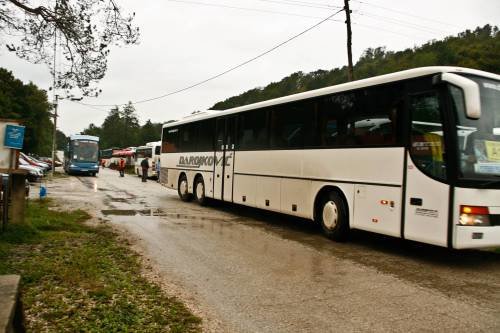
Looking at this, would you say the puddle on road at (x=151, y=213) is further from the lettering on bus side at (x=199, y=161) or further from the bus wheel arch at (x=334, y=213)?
the bus wheel arch at (x=334, y=213)

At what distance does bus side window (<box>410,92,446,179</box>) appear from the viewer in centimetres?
746

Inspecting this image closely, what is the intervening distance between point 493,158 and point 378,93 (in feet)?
7.65

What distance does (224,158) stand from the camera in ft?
47.9

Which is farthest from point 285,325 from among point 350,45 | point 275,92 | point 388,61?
point 275,92

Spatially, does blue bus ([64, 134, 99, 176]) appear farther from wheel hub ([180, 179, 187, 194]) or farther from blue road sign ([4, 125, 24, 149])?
blue road sign ([4, 125, 24, 149])

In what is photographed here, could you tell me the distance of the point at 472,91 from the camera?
683 cm

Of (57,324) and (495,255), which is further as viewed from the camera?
(495,255)

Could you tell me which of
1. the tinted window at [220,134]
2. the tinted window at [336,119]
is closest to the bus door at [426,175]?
the tinted window at [336,119]

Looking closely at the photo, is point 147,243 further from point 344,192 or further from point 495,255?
point 495,255

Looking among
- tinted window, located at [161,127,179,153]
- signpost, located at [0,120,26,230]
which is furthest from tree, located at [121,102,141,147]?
signpost, located at [0,120,26,230]

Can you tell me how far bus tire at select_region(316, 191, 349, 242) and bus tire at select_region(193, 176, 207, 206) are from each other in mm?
6852

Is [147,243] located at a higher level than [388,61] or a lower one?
lower

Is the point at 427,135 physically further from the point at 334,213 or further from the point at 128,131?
the point at 128,131

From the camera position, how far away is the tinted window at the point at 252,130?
41.5 feet
